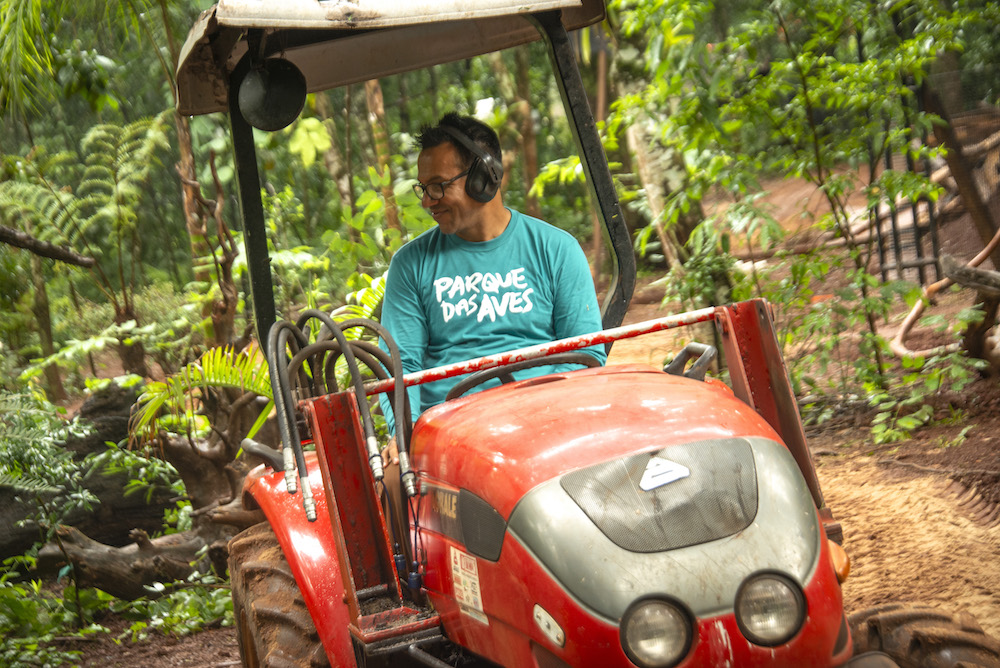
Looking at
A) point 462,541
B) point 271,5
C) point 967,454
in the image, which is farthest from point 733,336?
point 967,454

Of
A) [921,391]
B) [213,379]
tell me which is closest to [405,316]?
[213,379]

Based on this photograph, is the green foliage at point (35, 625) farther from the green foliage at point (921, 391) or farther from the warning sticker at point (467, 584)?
the green foliage at point (921, 391)

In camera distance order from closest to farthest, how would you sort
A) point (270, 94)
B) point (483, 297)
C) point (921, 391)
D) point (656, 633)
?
point (656, 633)
point (270, 94)
point (483, 297)
point (921, 391)

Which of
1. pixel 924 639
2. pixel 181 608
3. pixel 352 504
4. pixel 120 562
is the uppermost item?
pixel 352 504

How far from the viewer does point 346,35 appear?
11.3ft

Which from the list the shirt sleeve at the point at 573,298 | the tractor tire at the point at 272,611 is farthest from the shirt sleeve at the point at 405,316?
the tractor tire at the point at 272,611

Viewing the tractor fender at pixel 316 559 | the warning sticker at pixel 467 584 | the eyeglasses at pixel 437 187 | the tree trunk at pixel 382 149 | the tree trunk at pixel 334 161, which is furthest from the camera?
the tree trunk at pixel 334 161

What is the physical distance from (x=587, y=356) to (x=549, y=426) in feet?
2.54

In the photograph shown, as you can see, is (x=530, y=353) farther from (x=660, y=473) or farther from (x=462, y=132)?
(x=462, y=132)

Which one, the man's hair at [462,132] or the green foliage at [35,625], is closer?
the man's hair at [462,132]

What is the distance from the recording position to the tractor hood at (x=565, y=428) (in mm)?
1839

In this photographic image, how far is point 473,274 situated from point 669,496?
5.40 feet

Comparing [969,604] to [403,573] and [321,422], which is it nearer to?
[403,573]

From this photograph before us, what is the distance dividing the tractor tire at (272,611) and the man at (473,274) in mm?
657
